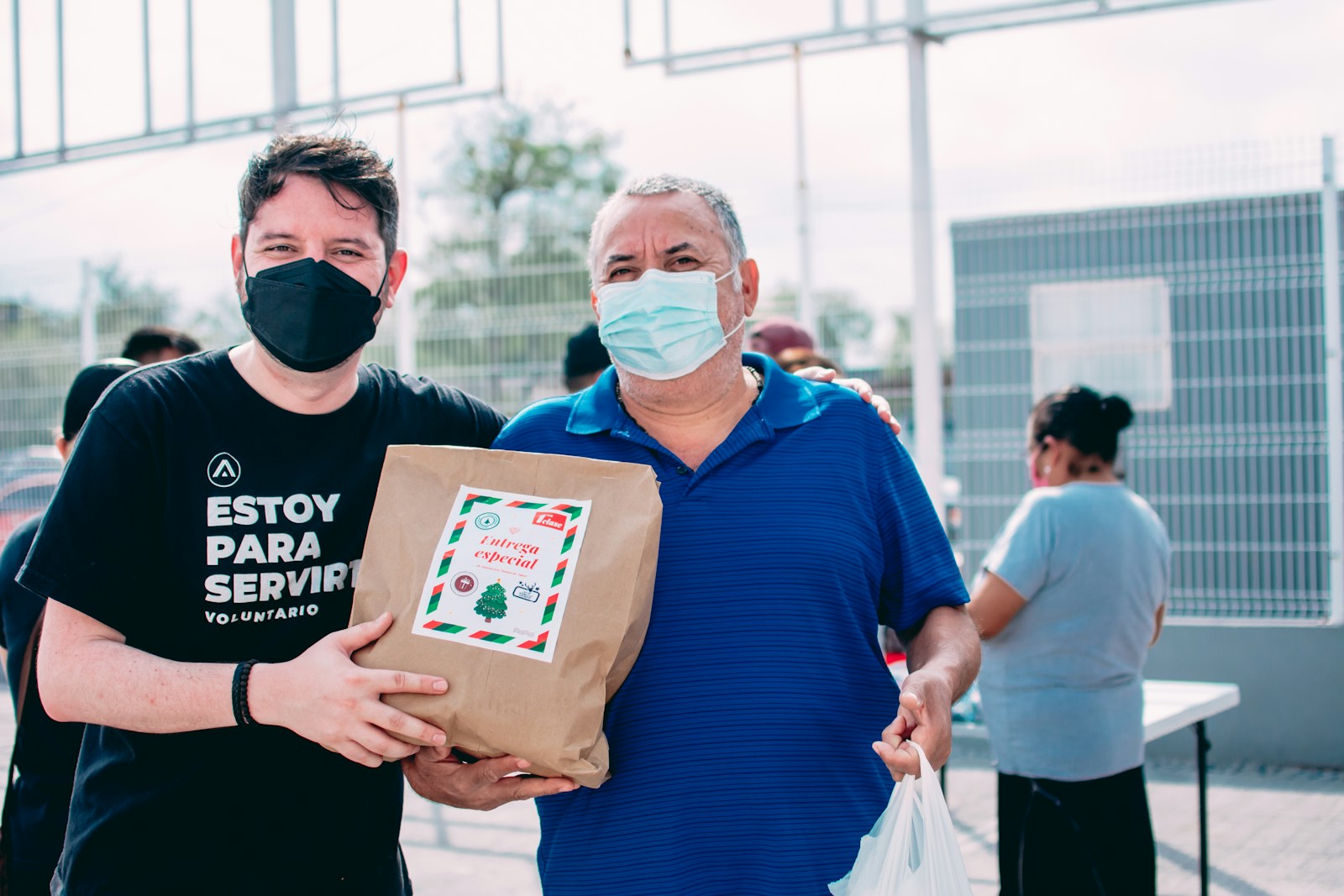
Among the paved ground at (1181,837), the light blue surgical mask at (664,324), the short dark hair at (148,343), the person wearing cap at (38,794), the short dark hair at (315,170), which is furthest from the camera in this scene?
the paved ground at (1181,837)

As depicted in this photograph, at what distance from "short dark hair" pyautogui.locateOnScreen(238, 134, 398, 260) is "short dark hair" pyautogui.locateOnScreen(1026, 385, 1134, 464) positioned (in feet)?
8.07

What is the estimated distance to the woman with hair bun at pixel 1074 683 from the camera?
11.0ft

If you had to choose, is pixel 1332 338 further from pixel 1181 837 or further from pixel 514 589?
pixel 514 589

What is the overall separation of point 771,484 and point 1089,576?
6.35ft

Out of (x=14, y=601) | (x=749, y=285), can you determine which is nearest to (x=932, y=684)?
(x=749, y=285)

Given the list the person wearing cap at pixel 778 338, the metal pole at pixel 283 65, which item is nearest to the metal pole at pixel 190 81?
the metal pole at pixel 283 65

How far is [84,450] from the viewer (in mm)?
1719

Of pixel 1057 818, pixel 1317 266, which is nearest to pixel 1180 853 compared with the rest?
pixel 1057 818

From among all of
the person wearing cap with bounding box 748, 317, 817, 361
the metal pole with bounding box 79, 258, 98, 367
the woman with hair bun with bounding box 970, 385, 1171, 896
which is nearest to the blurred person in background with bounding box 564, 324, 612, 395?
the person wearing cap with bounding box 748, 317, 817, 361

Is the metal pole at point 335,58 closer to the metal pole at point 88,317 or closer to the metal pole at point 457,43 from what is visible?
the metal pole at point 457,43

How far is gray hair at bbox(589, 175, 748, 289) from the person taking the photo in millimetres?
2062

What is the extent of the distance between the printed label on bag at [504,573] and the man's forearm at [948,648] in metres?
0.62

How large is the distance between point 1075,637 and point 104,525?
9.14ft

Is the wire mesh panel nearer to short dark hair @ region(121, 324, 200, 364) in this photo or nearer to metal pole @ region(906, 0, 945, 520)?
metal pole @ region(906, 0, 945, 520)
